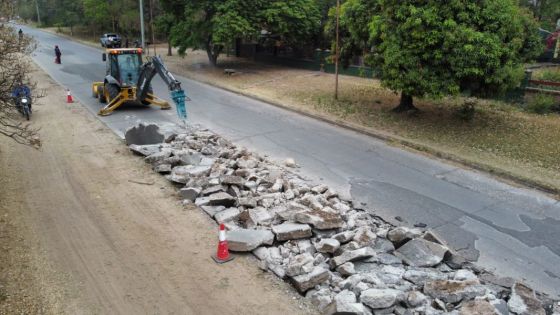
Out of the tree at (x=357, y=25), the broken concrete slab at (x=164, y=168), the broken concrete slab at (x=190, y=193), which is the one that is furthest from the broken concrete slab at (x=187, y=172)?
the tree at (x=357, y=25)

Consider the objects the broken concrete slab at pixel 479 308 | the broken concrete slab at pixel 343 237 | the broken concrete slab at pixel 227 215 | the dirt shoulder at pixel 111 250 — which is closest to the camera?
the broken concrete slab at pixel 479 308

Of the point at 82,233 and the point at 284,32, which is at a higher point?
the point at 284,32

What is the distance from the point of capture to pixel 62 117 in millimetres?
17719

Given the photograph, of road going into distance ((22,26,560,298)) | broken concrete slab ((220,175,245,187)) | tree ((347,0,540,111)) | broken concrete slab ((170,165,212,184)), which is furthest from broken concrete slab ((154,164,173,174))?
tree ((347,0,540,111))

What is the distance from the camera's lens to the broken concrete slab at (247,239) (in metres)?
7.99

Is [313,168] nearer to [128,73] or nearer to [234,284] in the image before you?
[234,284]

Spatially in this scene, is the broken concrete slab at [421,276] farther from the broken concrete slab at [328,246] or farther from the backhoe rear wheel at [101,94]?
the backhoe rear wheel at [101,94]

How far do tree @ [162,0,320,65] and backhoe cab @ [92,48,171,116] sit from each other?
7684 millimetres

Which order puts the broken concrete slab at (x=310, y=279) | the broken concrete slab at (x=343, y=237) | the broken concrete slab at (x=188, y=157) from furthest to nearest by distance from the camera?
the broken concrete slab at (x=188, y=157)
the broken concrete slab at (x=343, y=237)
the broken concrete slab at (x=310, y=279)

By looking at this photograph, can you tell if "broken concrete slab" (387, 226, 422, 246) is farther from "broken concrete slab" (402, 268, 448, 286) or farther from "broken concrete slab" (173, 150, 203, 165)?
"broken concrete slab" (173, 150, 203, 165)

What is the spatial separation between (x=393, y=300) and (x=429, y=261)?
1464mm

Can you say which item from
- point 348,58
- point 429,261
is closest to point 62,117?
point 348,58

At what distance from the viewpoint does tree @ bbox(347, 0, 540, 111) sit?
45.2 ft

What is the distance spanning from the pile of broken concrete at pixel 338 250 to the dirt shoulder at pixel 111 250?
0.40 m
